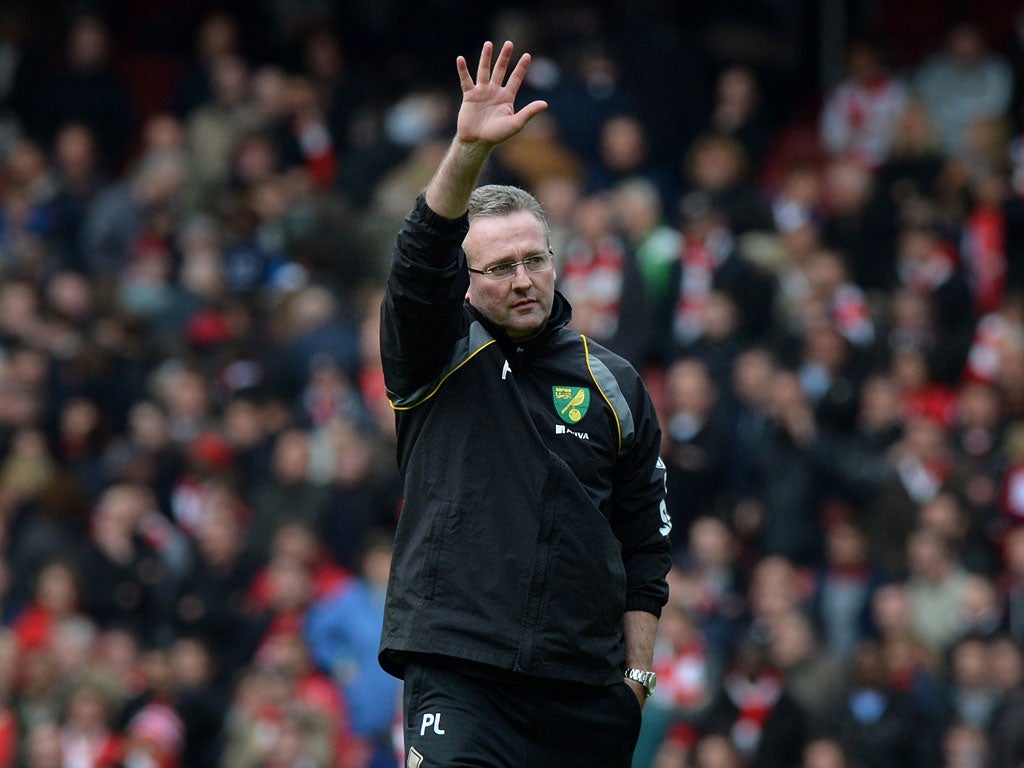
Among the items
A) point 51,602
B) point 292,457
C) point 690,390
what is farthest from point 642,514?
point 51,602

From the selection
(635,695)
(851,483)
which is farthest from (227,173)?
(635,695)

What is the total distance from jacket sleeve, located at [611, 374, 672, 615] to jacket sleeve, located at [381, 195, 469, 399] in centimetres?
63

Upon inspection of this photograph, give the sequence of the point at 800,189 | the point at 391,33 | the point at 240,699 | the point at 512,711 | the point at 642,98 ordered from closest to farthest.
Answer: the point at 512,711 → the point at 240,699 → the point at 800,189 → the point at 642,98 → the point at 391,33

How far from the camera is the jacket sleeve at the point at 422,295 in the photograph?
5.11 m

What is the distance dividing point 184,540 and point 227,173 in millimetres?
3718

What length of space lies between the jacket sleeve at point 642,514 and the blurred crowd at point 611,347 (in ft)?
15.8

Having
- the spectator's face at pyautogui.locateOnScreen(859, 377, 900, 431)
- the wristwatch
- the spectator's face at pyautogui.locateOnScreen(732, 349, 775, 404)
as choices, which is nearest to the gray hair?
the wristwatch

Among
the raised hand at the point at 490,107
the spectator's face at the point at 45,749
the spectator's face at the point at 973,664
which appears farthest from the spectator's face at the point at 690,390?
the raised hand at the point at 490,107

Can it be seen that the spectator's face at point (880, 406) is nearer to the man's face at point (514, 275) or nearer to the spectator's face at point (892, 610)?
the spectator's face at point (892, 610)

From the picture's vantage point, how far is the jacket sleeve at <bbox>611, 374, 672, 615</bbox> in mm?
5648

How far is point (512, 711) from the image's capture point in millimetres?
5348

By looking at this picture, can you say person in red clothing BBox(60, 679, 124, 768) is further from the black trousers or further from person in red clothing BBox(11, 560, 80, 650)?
the black trousers

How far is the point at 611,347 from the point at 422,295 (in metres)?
6.80

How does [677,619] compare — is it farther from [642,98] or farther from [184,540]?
[642,98]
